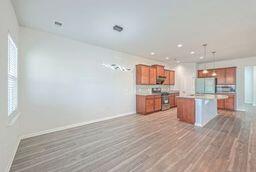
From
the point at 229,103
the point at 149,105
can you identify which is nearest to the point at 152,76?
the point at 149,105

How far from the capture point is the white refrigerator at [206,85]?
304 inches

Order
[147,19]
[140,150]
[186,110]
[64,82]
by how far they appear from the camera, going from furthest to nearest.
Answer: [186,110] → [64,82] → [147,19] → [140,150]

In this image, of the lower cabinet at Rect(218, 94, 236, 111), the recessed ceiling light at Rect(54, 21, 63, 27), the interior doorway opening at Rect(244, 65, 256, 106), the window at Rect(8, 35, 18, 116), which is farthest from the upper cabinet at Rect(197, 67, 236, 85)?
the window at Rect(8, 35, 18, 116)

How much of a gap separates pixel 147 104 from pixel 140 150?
11.5 feet

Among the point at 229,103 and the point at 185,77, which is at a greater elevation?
the point at 185,77

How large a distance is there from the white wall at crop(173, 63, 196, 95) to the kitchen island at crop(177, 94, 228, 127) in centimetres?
334

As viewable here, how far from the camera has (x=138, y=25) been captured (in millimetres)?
3314

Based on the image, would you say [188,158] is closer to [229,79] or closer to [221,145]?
[221,145]

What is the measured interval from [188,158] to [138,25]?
9.97ft

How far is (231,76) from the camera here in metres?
7.28

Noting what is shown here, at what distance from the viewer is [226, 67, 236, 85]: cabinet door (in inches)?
284

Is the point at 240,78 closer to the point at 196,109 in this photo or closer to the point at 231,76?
the point at 231,76

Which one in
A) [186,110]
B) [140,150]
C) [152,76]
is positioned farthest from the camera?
[152,76]

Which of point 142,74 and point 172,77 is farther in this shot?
point 172,77
